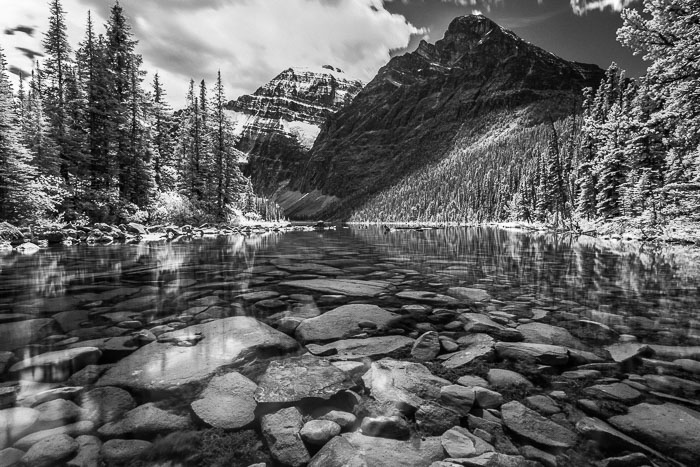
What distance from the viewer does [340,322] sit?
6.52 m

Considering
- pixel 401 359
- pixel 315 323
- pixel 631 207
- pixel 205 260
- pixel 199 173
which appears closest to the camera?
pixel 401 359

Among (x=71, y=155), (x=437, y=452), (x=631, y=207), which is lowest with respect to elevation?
(x=437, y=452)

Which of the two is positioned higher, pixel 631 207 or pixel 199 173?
pixel 199 173

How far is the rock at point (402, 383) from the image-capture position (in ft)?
12.5

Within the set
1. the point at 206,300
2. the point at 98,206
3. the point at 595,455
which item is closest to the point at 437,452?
the point at 595,455

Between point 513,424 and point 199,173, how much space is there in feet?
164

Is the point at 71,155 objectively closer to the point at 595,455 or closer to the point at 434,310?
the point at 434,310

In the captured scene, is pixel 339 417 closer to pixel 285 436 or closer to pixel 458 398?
pixel 285 436

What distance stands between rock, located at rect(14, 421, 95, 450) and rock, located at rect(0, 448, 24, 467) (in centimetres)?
6

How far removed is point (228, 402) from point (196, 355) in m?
1.49

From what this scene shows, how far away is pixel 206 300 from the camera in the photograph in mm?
8359

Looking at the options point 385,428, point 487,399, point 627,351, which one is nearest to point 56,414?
point 385,428

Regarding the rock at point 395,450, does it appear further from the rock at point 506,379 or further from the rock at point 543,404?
the rock at point 506,379

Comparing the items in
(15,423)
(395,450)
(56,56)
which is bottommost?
(395,450)
